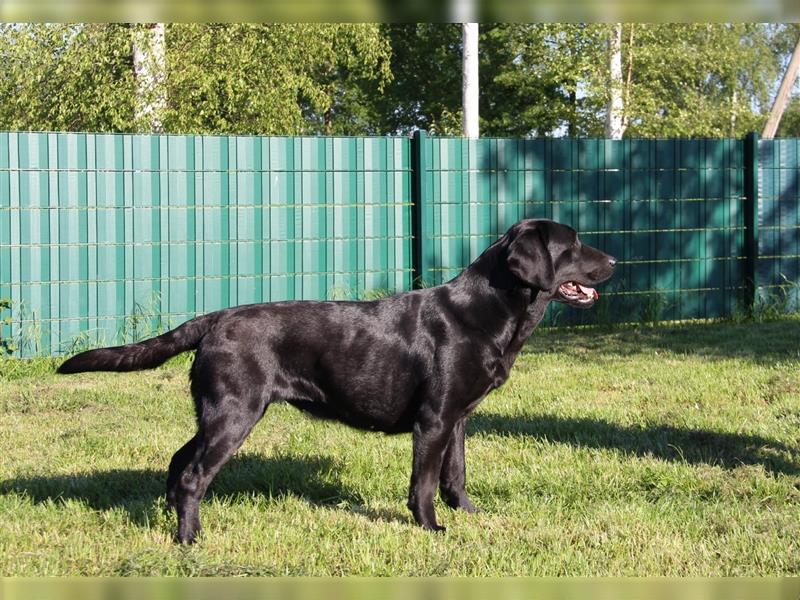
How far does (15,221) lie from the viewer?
33.7 ft

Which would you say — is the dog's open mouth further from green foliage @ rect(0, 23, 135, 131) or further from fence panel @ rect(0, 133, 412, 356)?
green foliage @ rect(0, 23, 135, 131)

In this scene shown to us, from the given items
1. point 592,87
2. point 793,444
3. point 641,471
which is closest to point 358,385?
point 641,471

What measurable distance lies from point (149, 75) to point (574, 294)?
12.9 m

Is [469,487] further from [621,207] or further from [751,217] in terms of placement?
[751,217]

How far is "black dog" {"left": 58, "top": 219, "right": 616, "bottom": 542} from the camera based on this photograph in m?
4.63

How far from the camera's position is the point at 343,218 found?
11.7 m

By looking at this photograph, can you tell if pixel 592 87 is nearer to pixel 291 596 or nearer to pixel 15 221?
pixel 15 221

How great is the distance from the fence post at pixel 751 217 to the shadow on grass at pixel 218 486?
30.5 feet

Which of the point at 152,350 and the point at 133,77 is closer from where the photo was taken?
the point at 152,350

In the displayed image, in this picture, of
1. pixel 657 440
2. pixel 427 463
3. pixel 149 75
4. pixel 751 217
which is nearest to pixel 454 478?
pixel 427 463

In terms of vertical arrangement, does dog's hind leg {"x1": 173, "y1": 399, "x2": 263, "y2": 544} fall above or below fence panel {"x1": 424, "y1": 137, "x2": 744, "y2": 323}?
below

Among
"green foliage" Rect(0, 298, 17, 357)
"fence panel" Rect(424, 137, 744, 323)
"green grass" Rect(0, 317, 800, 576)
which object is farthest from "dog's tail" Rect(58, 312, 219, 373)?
"fence panel" Rect(424, 137, 744, 323)

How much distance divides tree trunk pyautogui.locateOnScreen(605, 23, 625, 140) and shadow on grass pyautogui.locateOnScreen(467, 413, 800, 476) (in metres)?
24.4

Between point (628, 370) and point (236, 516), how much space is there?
5443 mm
